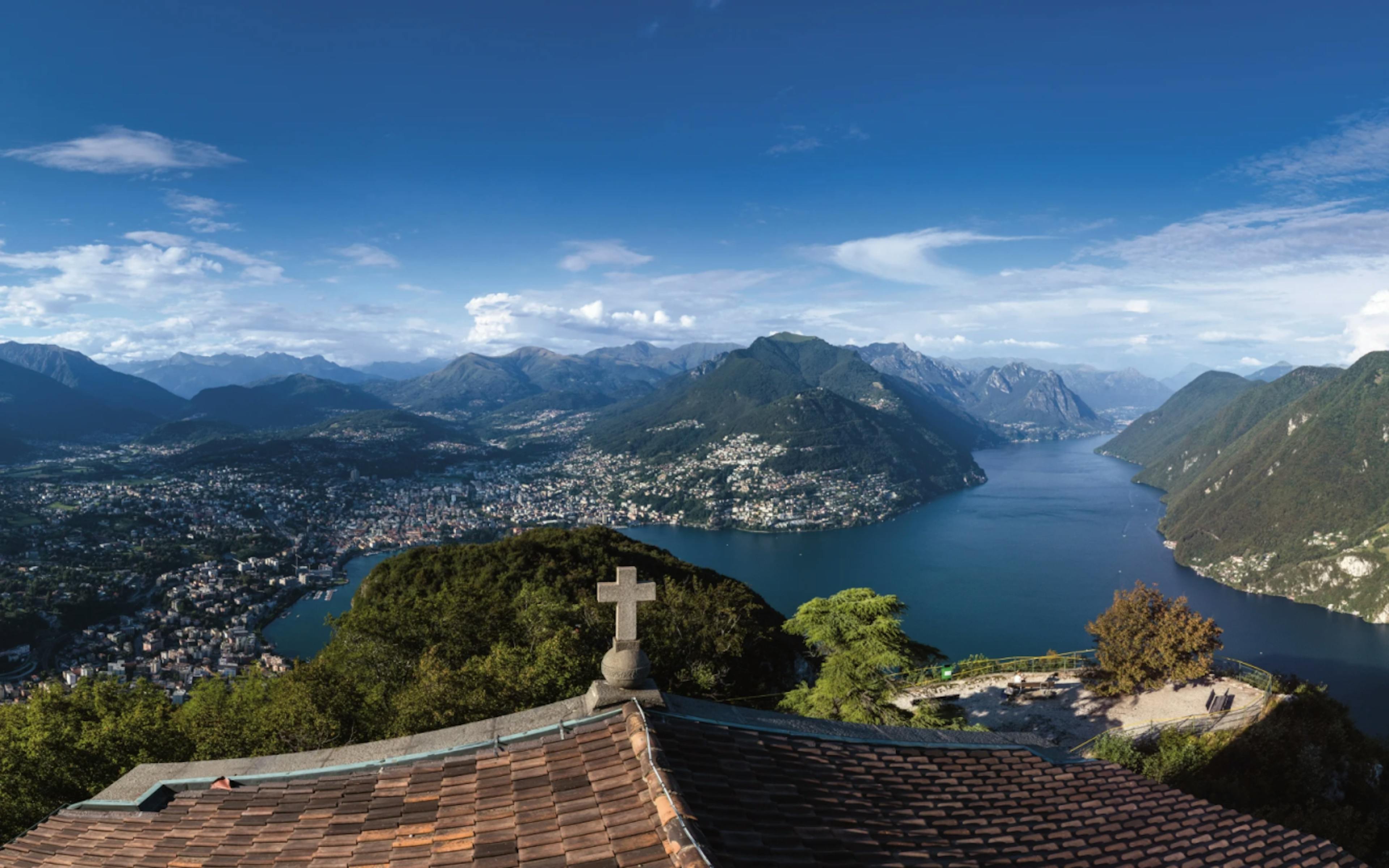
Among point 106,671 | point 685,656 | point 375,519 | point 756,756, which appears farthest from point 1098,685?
point 375,519

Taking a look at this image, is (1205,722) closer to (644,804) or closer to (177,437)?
(644,804)

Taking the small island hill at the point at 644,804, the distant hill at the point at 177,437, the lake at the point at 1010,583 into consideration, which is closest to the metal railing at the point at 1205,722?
the small island hill at the point at 644,804

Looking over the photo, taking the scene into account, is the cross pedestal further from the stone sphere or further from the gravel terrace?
the gravel terrace

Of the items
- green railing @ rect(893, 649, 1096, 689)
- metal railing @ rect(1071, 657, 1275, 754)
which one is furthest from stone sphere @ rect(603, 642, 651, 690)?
green railing @ rect(893, 649, 1096, 689)

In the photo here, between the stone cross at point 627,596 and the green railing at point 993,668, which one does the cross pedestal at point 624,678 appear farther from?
the green railing at point 993,668

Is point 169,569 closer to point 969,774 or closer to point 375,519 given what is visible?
point 375,519
